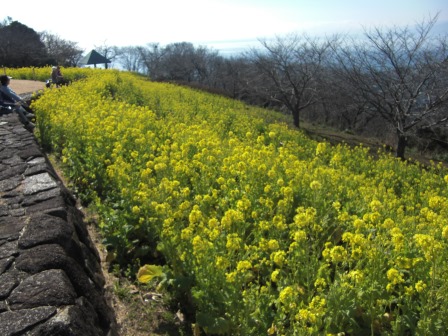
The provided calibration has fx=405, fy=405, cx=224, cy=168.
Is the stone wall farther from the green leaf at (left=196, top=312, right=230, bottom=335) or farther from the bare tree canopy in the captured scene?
the bare tree canopy

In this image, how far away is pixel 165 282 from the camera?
3.60 metres

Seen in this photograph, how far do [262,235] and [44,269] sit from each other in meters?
A: 1.84

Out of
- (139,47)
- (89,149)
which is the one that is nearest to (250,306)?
(89,149)

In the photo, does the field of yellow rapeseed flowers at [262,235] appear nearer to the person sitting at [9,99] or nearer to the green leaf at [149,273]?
the green leaf at [149,273]

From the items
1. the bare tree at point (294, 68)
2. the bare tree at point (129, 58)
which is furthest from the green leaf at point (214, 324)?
the bare tree at point (129, 58)

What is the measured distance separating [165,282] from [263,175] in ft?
6.29

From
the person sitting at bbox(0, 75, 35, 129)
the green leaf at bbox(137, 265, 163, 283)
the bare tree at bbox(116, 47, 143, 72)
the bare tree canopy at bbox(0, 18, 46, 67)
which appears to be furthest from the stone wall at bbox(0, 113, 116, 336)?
the bare tree at bbox(116, 47, 143, 72)

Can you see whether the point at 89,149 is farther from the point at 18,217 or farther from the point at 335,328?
the point at 335,328

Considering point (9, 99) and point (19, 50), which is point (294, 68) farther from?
point (19, 50)

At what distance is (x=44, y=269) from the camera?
290 cm

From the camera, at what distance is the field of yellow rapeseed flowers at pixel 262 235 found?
275 cm

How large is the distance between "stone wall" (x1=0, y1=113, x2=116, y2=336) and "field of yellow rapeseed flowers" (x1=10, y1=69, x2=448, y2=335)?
66cm

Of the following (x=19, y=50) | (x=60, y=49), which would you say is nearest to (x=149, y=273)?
(x=19, y=50)

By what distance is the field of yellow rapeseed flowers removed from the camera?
2.75 metres
